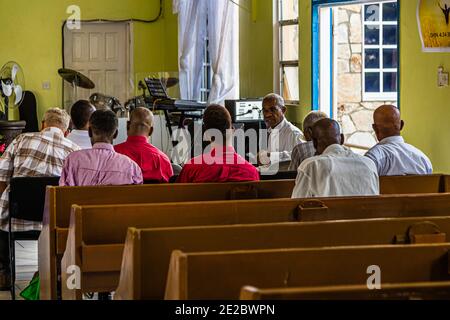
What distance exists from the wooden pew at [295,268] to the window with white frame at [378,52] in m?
6.80

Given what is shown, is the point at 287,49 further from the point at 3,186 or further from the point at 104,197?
the point at 104,197

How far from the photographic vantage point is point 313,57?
8492 mm

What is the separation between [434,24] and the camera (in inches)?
246

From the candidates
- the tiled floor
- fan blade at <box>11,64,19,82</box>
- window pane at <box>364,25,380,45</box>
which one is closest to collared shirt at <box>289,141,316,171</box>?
the tiled floor

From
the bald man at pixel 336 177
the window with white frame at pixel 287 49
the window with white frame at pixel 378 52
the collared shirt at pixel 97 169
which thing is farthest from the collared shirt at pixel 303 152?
the window with white frame at pixel 378 52

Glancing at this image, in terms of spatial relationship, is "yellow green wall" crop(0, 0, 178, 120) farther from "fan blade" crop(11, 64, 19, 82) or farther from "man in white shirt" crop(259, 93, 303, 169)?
"man in white shirt" crop(259, 93, 303, 169)

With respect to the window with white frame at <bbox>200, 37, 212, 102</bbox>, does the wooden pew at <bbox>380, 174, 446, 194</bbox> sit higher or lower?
lower

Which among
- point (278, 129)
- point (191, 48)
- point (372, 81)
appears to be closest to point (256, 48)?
point (372, 81)

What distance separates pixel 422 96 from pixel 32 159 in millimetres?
2646

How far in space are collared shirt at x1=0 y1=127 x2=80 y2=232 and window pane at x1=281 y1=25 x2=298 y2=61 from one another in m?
3.92

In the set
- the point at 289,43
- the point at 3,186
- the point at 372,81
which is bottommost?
the point at 3,186

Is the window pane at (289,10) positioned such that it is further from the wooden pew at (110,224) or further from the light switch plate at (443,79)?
the wooden pew at (110,224)

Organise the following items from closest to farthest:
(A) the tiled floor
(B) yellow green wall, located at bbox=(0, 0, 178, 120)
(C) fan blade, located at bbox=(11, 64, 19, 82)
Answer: (A) the tiled floor
(C) fan blade, located at bbox=(11, 64, 19, 82)
(B) yellow green wall, located at bbox=(0, 0, 178, 120)

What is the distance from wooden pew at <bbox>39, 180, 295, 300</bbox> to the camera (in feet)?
13.5
